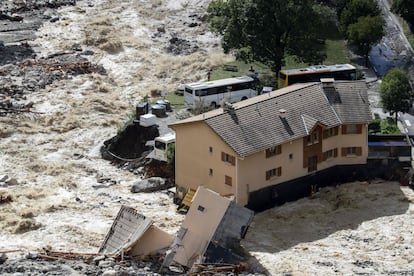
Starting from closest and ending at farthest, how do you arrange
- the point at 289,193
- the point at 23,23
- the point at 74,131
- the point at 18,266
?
1. the point at 18,266
2. the point at 289,193
3. the point at 74,131
4. the point at 23,23

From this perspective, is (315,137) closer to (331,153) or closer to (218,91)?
(331,153)

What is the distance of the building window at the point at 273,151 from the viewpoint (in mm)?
48156

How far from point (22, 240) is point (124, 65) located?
29.0m

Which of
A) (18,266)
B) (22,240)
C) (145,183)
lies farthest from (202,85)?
(18,266)

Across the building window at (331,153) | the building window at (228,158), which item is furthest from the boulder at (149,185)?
the building window at (331,153)

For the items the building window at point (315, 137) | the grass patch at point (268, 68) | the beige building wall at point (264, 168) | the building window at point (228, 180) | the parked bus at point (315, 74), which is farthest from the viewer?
the grass patch at point (268, 68)

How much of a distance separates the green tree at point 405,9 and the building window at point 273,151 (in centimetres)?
3003

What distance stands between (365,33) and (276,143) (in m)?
23.2

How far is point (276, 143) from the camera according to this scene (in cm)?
4806

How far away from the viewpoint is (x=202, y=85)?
60875 millimetres

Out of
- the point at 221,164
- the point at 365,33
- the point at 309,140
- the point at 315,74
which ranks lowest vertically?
the point at 221,164

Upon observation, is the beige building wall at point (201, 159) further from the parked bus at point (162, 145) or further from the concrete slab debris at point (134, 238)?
the concrete slab debris at point (134, 238)

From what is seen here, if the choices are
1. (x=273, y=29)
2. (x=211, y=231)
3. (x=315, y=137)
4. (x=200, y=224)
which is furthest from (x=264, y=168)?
(x=273, y=29)

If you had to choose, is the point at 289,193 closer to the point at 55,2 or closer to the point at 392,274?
the point at 392,274
